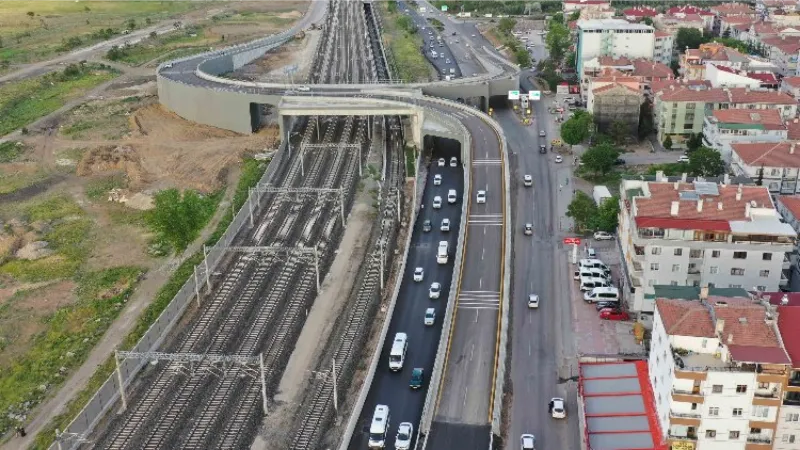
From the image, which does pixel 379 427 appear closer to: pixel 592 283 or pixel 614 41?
pixel 592 283

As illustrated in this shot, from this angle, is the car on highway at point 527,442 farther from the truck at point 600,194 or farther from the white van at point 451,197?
the white van at point 451,197

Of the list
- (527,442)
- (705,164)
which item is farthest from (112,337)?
(705,164)

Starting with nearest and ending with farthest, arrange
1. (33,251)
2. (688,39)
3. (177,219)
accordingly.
Result: (177,219), (33,251), (688,39)

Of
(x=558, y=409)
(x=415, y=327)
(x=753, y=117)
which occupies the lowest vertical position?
(x=558, y=409)

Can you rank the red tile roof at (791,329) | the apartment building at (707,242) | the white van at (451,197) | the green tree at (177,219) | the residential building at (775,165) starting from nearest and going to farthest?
the red tile roof at (791,329)
the apartment building at (707,242)
the green tree at (177,219)
the residential building at (775,165)
the white van at (451,197)

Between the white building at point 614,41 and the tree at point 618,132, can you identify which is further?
the white building at point 614,41

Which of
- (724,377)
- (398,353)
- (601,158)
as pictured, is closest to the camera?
(724,377)

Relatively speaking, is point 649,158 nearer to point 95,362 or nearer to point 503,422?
point 503,422

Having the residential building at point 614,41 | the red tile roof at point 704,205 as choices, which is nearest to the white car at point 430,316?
the red tile roof at point 704,205

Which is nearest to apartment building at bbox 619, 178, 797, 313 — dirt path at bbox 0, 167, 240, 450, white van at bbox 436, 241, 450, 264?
white van at bbox 436, 241, 450, 264
